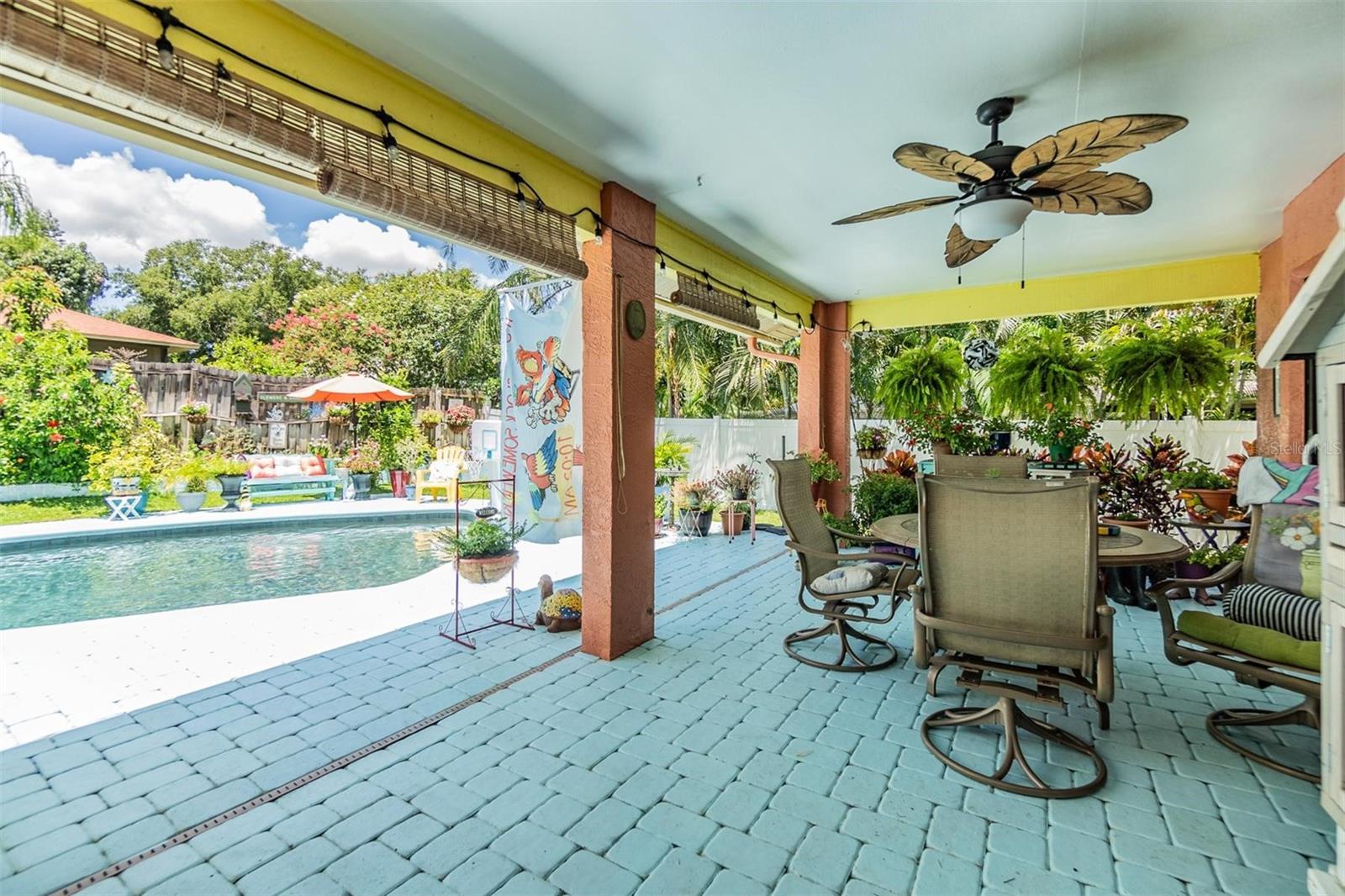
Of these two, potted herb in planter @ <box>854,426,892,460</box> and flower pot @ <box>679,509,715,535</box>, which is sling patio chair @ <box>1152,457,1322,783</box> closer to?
potted herb in planter @ <box>854,426,892,460</box>

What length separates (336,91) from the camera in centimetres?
215

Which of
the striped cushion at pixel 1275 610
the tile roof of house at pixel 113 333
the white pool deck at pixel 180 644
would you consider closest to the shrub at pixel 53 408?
the tile roof of house at pixel 113 333

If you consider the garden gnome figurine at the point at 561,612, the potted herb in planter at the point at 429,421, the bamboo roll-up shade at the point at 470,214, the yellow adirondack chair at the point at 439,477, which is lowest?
the garden gnome figurine at the point at 561,612

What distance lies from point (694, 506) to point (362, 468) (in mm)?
5887

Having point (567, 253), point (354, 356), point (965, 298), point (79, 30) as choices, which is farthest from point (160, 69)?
point (354, 356)

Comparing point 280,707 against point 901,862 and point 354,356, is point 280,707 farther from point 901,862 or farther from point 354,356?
point 354,356

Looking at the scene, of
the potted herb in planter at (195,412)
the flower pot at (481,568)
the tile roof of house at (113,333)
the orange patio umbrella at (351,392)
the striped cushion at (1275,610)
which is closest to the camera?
the striped cushion at (1275,610)

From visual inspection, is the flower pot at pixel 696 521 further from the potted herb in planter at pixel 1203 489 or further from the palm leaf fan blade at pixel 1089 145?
the palm leaf fan blade at pixel 1089 145

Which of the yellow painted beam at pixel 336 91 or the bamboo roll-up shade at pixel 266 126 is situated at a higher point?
the yellow painted beam at pixel 336 91

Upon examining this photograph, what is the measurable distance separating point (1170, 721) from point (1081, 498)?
1.40m

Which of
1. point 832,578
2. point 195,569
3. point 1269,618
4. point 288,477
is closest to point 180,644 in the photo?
point 195,569

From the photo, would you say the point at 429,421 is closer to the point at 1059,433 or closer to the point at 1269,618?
the point at 1059,433

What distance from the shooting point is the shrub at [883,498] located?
548 centimetres

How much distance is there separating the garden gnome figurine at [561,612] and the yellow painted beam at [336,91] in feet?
7.25
